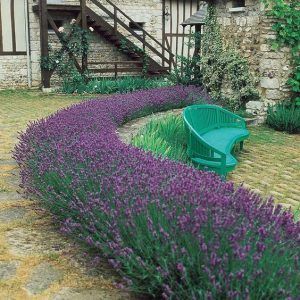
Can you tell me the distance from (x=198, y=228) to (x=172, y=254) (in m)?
0.18

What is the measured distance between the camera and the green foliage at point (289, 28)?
9.58m

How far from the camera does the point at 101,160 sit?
140 inches

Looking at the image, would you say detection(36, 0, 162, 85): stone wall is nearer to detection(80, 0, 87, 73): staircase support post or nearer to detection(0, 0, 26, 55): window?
detection(0, 0, 26, 55): window

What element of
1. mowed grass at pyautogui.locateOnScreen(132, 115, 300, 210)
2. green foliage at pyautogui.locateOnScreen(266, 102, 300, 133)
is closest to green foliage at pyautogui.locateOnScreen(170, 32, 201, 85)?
green foliage at pyautogui.locateOnScreen(266, 102, 300, 133)

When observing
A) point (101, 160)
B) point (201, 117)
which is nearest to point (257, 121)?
point (201, 117)

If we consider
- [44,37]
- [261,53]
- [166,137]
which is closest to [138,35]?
[44,37]

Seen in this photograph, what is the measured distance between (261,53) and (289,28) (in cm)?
70

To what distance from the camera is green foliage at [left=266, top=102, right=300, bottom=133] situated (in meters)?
9.45

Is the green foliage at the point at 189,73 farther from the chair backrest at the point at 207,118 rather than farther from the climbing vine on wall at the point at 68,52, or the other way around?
the chair backrest at the point at 207,118

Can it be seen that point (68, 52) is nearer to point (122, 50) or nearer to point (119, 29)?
point (122, 50)

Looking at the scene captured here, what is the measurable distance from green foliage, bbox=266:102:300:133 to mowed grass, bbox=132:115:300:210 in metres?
0.82

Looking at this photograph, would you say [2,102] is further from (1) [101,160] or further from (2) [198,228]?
(2) [198,228]

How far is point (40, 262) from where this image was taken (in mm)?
3006

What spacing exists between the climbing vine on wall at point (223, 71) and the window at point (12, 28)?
622 cm
